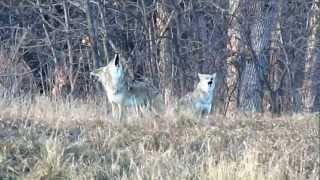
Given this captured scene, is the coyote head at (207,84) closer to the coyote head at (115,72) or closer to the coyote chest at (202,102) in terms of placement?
the coyote chest at (202,102)

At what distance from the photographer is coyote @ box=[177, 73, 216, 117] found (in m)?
11.7

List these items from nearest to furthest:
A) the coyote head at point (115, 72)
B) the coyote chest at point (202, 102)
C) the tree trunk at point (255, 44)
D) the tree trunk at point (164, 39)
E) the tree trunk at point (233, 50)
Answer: the coyote chest at point (202, 102)
the coyote head at point (115, 72)
the tree trunk at point (255, 44)
the tree trunk at point (233, 50)
the tree trunk at point (164, 39)

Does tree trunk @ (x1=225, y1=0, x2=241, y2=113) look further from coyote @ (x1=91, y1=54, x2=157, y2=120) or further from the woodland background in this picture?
coyote @ (x1=91, y1=54, x2=157, y2=120)

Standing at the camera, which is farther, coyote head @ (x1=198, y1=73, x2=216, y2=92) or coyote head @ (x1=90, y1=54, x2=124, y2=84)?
coyote head @ (x1=198, y1=73, x2=216, y2=92)

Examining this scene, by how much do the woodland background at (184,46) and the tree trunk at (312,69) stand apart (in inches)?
1.2

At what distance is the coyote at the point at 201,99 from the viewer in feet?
38.4

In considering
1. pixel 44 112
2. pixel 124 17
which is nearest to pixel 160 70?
pixel 124 17

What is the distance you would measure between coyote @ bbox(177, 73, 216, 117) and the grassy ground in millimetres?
712

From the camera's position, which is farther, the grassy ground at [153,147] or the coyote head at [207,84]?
the coyote head at [207,84]

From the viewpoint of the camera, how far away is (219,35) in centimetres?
1827

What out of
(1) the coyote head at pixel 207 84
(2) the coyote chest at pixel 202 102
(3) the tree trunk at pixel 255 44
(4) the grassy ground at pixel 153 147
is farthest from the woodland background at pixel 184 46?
(4) the grassy ground at pixel 153 147

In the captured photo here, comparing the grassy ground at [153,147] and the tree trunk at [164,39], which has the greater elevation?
the tree trunk at [164,39]

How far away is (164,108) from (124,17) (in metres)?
7.34

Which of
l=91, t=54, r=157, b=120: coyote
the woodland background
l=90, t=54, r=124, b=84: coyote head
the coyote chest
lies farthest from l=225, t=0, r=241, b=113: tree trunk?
l=90, t=54, r=124, b=84: coyote head
